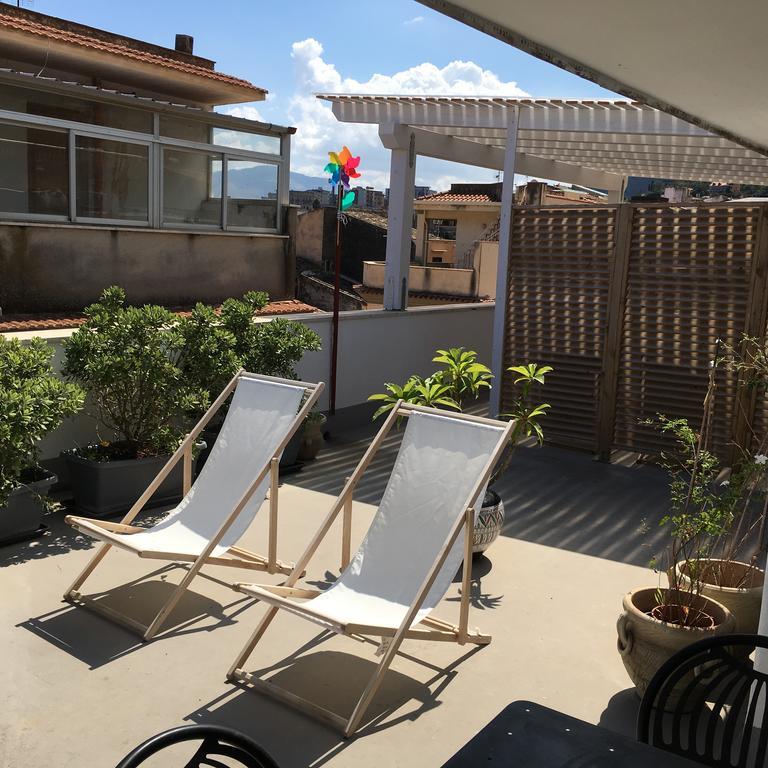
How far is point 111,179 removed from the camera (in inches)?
480

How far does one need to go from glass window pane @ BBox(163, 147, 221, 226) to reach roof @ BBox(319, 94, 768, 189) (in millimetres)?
4425

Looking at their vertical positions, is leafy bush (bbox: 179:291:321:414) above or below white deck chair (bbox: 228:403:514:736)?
above

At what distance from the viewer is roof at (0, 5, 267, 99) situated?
43.2 ft

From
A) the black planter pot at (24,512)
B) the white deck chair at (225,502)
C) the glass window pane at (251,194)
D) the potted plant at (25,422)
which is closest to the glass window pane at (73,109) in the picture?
the glass window pane at (251,194)

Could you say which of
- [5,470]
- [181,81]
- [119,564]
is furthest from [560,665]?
[181,81]

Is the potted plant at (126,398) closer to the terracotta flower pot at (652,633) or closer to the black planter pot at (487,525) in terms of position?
the black planter pot at (487,525)

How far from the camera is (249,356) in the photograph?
23.4ft

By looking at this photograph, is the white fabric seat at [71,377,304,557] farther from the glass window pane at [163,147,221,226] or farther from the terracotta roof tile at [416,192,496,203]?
the terracotta roof tile at [416,192,496,203]

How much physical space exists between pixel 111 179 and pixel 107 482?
7.46m

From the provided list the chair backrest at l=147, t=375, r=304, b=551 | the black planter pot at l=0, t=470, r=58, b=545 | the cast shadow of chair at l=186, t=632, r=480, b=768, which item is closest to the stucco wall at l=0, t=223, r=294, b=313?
the black planter pot at l=0, t=470, r=58, b=545

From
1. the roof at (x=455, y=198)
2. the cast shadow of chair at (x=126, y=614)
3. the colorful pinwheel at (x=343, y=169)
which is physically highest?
the roof at (x=455, y=198)

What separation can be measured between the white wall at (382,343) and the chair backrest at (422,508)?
142 inches

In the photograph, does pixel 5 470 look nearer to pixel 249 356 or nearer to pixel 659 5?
pixel 249 356

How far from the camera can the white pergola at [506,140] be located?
799 cm
